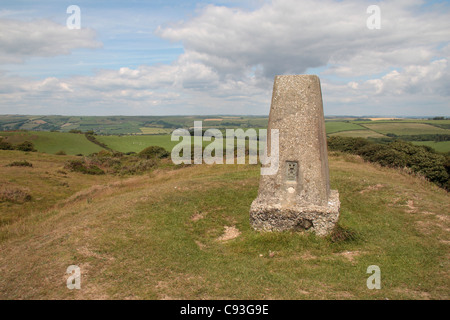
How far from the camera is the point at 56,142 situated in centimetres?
6556

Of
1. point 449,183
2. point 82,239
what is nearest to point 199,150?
point 449,183

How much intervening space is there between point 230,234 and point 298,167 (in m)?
3.55

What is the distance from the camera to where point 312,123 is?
30.9 feet

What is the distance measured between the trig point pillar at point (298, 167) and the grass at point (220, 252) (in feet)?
1.79

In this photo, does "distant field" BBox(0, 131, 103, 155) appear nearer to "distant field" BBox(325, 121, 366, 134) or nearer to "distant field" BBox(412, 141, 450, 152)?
"distant field" BBox(325, 121, 366, 134)

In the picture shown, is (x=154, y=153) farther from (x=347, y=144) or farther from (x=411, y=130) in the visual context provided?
(x=411, y=130)

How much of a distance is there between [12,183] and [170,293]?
21.0 m

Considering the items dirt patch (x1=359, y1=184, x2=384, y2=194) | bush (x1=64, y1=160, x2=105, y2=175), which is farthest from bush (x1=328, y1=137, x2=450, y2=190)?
bush (x1=64, y1=160, x2=105, y2=175)

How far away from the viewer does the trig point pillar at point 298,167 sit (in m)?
9.39

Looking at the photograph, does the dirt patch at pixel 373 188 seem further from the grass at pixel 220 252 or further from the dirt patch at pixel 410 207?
the dirt patch at pixel 410 207

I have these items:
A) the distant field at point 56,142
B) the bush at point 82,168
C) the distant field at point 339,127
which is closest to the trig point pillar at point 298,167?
the bush at point 82,168

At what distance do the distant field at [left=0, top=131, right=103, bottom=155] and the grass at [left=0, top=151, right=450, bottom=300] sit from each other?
52882 mm

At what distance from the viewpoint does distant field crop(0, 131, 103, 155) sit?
5953 cm
